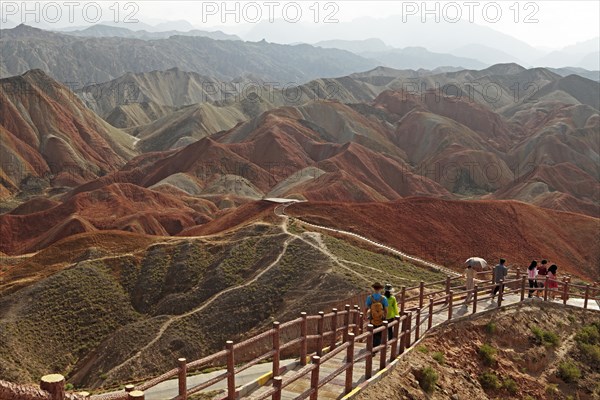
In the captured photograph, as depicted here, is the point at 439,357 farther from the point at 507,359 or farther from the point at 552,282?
the point at 552,282

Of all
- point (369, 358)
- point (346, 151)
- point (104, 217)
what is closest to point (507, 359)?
point (369, 358)

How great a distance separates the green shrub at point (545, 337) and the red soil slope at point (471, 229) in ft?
76.7

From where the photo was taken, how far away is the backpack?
47.2 ft

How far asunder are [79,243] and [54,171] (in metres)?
69.6

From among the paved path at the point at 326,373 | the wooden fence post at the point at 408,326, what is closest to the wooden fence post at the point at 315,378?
the paved path at the point at 326,373

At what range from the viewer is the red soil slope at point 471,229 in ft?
147

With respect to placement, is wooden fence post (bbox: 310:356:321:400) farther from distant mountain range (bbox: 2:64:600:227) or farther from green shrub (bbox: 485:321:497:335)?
distant mountain range (bbox: 2:64:600:227)

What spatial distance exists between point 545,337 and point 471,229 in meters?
31.0

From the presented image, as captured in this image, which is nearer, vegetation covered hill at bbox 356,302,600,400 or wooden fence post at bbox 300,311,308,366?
wooden fence post at bbox 300,311,308,366

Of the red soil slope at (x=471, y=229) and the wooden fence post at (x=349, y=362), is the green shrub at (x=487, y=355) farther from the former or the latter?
the red soil slope at (x=471, y=229)

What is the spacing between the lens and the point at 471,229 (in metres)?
49.6

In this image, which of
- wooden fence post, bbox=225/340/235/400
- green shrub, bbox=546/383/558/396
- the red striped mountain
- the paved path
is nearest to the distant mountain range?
the red striped mountain

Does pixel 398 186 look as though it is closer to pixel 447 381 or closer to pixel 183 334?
pixel 183 334

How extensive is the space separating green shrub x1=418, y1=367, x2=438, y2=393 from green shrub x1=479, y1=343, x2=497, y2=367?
11.5ft
